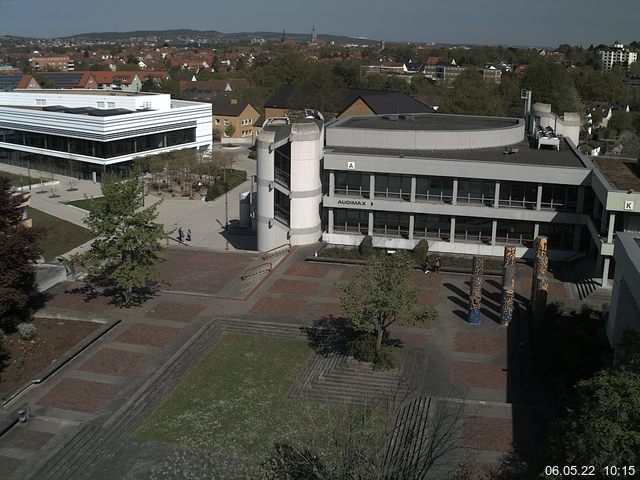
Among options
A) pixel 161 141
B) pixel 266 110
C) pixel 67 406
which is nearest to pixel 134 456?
pixel 67 406

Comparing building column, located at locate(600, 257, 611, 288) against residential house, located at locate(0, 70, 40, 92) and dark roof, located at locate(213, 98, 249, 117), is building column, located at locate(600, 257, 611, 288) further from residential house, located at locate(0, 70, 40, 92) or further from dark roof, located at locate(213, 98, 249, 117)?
residential house, located at locate(0, 70, 40, 92)

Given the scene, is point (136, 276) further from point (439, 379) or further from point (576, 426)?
point (576, 426)

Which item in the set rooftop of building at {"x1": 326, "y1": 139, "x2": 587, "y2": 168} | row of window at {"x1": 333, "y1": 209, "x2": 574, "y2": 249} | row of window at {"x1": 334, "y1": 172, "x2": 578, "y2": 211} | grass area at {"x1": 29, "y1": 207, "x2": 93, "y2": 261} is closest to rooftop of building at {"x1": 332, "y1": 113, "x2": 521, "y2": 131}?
rooftop of building at {"x1": 326, "y1": 139, "x2": 587, "y2": 168}

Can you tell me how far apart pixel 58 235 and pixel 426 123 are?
29649 millimetres

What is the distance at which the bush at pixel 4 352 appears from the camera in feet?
96.2

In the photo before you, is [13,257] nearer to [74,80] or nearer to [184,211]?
[184,211]

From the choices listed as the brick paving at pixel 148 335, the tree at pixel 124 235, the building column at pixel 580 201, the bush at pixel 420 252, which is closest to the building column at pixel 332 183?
the bush at pixel 420 252

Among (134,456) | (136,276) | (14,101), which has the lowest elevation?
(134,456)

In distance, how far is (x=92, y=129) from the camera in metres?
68.9

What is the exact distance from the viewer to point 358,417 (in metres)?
19.1

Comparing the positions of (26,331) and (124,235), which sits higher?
(124,235)

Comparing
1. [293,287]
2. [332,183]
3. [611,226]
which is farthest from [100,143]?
[611,226]

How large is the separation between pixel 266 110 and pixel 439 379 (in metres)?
78.7

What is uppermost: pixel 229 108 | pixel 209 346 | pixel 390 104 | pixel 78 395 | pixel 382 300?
pixel 390 104
